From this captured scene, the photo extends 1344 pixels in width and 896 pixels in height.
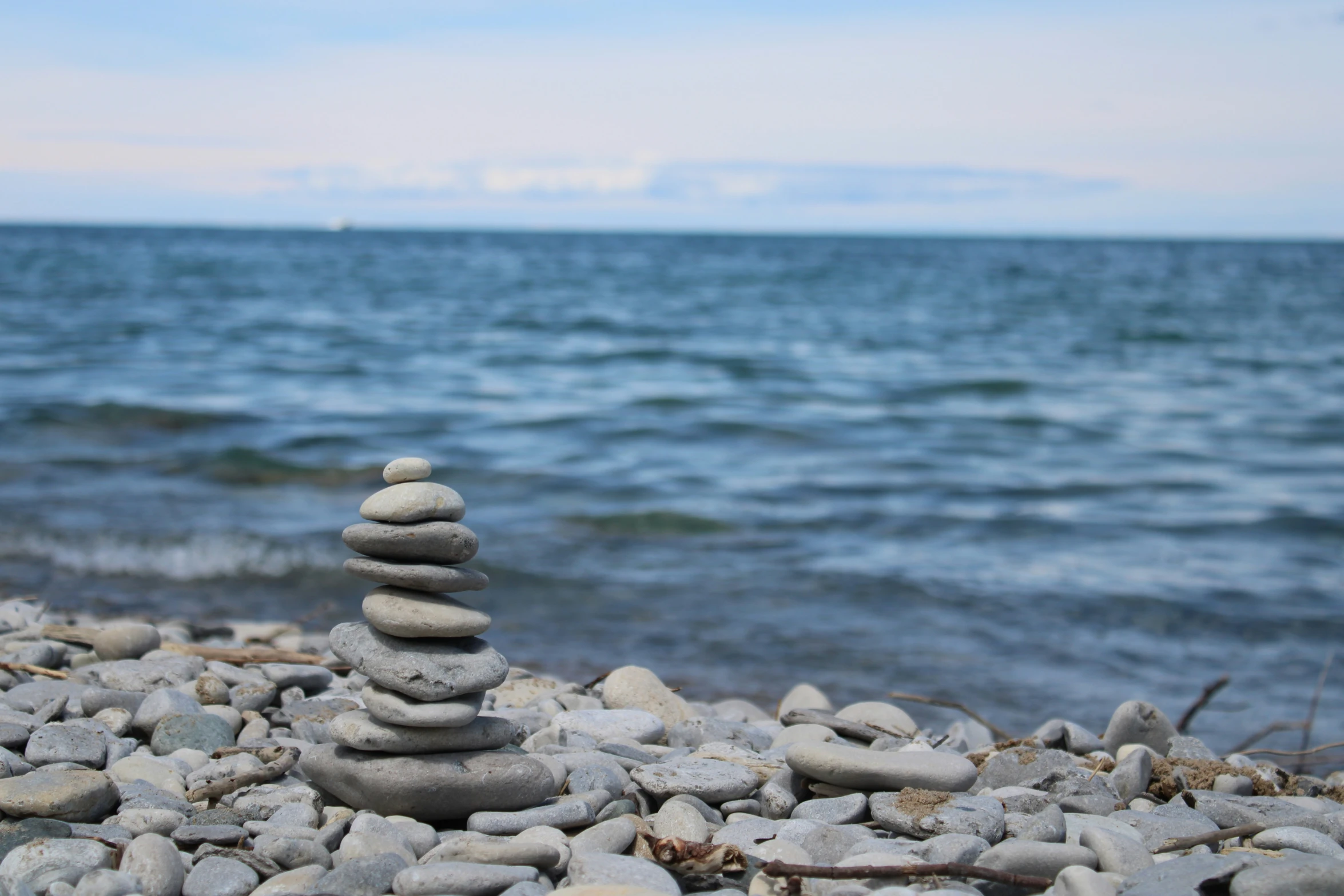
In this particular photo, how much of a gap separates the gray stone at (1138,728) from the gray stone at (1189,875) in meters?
1.25

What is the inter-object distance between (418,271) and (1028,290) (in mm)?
23650

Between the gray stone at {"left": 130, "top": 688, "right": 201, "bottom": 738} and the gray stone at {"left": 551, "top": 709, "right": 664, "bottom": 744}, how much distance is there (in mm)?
1045

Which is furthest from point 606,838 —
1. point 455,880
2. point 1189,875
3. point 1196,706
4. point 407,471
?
point 1196,706

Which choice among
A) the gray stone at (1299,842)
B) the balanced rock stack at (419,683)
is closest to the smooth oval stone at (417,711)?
the balanced rock stack at (419,683)

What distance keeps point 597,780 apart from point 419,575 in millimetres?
750

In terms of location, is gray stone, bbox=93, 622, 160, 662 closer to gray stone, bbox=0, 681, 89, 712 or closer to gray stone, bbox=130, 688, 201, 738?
gray stone, bbox=0, 681, 89, 712

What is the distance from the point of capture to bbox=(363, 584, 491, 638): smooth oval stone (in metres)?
2.83

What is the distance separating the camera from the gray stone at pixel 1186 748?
3.68 m

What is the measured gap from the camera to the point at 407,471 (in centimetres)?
291

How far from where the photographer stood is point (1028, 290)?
124 feet

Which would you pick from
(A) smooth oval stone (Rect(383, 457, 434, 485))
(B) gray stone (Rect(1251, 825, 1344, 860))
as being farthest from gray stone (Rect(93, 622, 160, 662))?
(B) gray stone (Rect(1251, 825, 1344, 860))

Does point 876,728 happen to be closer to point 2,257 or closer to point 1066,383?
point 1066,383

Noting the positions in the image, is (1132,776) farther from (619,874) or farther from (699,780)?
(619,874)

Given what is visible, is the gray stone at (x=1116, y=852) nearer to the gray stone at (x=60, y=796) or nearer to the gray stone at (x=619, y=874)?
the gray stone at (x=619, y=874)
